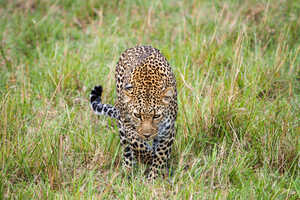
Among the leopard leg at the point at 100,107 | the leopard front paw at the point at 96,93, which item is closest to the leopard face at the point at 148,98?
the leopard leg at the point at 100,107

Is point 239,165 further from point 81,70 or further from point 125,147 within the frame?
point 81,70

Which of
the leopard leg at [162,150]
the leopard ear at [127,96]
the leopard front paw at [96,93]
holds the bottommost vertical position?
the leopard leg at [162,150]

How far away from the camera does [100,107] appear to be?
5.68 meters

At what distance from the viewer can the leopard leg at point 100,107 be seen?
18.2 feet

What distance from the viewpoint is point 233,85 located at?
549cm

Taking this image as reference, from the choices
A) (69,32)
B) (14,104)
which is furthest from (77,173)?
(69,32)

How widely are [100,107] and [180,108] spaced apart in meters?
1.02

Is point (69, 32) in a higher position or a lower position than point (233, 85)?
higher

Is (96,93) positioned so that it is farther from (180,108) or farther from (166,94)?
(166,94)

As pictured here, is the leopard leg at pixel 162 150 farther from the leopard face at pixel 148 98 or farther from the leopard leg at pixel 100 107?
the leopard leg at pixel 100 107

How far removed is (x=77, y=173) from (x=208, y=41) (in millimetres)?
3129

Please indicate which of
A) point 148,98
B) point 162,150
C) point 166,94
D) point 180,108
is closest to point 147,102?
point 148,98

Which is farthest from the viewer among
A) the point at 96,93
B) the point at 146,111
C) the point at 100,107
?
the point at 96,93

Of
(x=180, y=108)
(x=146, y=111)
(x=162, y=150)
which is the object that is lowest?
(x=162, y=150)
